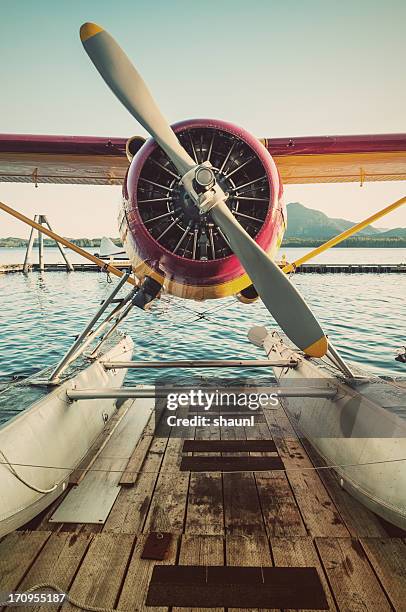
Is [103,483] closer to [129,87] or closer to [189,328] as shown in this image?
[129,87]

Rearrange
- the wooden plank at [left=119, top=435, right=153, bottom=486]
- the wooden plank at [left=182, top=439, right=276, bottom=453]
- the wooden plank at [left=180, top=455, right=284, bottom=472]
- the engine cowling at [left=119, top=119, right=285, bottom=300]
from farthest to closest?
1. the wooden plank at [left=182, top=439, right=276, bottom=453]
2. the wooden plank at [left=180, top=455, right=284, bottom=472]
3. the wooden plank at [left=119, top=435, right=153, bottom=486]
4. the engine cowling at [left=119, top=119, right=285, bottom=300]

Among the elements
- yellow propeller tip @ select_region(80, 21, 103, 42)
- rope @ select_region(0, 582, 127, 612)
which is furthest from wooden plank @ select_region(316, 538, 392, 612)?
yellow propeller tip @ select_region(80, 21, 103, 42)

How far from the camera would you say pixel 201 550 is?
2.79 metres

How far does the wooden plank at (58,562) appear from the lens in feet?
8.17

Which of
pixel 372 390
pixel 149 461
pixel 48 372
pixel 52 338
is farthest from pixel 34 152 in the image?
pixel 52 338

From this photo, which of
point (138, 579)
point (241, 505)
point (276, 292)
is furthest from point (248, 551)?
point (276, 292)

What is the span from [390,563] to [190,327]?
38.9 ft

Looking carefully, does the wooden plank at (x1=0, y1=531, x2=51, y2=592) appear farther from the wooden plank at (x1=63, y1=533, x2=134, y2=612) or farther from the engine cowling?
the engine cowling

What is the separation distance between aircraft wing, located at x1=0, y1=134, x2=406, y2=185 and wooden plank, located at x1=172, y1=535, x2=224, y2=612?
4.04 metres

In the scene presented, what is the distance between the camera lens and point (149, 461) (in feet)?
13.5

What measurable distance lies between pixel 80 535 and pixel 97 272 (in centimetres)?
3891

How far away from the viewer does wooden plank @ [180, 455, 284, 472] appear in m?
3.90

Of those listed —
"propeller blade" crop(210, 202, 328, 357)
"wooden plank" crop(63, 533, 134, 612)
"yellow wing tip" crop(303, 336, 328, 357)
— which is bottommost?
"wooden plank" crop(63, 533, 134, 612)

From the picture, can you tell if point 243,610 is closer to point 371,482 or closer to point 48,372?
point 371,482
